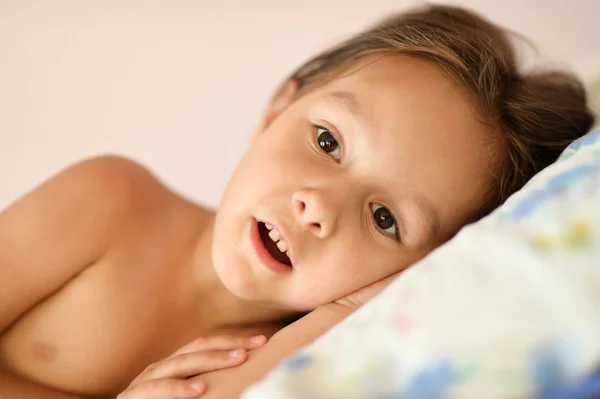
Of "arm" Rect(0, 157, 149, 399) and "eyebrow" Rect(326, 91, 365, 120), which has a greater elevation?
"eyebrow" Rect(326, 91, 365, 120)

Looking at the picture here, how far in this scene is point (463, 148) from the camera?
78 cm

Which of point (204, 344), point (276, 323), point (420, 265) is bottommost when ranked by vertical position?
point (276, 323)

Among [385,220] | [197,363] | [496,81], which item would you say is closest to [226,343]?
[197,363]

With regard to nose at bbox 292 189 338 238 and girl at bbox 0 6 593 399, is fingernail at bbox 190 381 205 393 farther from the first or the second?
nose at bbox 292 189 338 238

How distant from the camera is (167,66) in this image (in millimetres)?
1359

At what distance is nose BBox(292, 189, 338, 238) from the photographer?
0.70 metres

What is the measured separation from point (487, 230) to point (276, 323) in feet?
1.78

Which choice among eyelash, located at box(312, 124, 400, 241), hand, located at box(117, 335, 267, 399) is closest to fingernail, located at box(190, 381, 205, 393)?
hand, located at box(117, 335, 267, 399)

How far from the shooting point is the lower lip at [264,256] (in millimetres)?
746

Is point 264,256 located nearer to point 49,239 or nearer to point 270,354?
point 270,354

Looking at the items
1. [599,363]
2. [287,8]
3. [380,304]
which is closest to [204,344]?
[380,304]

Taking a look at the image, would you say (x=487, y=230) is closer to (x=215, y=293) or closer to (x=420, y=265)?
(x=420, y=265)

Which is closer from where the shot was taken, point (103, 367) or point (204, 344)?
point (204, 344)

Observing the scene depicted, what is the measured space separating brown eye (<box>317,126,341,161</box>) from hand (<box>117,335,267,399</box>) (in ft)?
0.84
